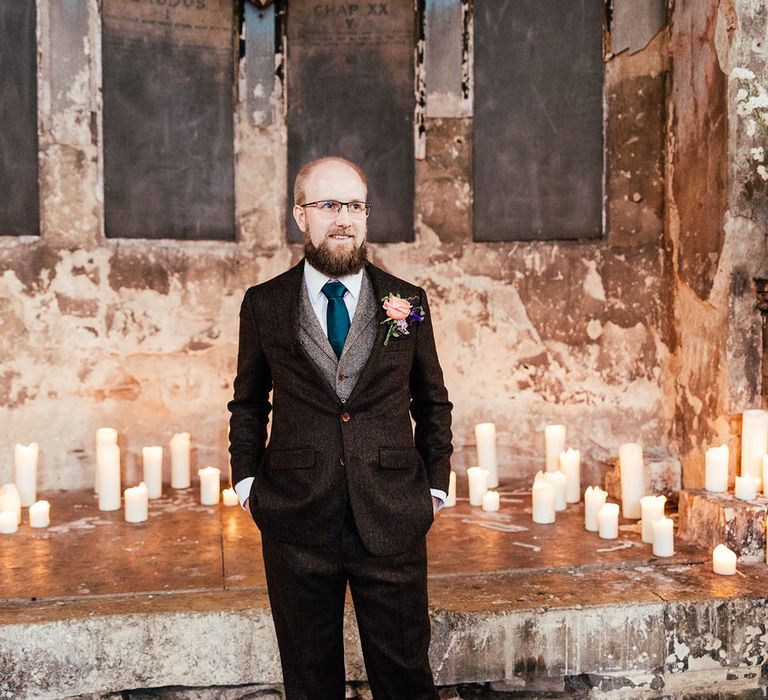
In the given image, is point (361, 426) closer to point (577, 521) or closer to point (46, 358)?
point (577, 521)

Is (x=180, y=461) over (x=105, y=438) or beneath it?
beneath

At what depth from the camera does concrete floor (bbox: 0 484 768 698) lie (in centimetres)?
252

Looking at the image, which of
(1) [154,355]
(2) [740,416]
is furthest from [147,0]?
(2) [740,416]

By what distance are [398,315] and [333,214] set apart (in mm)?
294

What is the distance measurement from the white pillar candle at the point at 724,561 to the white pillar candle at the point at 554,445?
3.93ft

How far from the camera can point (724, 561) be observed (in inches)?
115

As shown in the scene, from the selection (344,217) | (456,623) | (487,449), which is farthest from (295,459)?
(487,449)

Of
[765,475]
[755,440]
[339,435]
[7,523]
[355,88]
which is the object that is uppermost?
[355,88]

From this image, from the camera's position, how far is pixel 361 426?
1969 mm

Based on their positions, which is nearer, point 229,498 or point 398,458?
point 398,458

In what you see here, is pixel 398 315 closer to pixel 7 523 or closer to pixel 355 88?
pixel 7 523

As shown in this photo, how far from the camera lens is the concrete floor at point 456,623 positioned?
2.52 m

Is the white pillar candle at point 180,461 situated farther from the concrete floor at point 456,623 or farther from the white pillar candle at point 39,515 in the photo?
the concrete floor at point 456,623

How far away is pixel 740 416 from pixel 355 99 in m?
2.51
